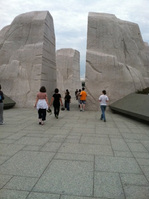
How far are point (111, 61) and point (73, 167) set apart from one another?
8931mm

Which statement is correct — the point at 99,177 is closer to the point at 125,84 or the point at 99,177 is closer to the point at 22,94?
the point at 125,84

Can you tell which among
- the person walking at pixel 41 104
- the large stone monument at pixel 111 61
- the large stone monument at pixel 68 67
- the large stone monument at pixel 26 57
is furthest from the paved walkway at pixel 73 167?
the large stone monument at pixel 68 67

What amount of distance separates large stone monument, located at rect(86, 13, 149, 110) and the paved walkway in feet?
20.3

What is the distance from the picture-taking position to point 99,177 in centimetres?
271

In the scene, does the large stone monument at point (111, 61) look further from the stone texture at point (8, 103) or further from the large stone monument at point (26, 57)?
the stone texture at point (8, 103)

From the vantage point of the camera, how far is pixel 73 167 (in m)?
3.03

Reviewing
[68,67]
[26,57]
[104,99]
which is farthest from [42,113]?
[68,67]

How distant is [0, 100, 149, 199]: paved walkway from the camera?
2.33 m

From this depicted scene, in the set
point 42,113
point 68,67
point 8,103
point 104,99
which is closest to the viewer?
point 42,113

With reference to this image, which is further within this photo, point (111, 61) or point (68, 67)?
point (68, 67)

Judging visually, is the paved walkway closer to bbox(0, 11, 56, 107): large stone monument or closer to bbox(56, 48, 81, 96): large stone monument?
bbox(0, 11, 56, 107): large stone monument

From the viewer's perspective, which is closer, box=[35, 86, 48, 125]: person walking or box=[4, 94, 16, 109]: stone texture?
box=[35, 86, 48, 125]: person walking

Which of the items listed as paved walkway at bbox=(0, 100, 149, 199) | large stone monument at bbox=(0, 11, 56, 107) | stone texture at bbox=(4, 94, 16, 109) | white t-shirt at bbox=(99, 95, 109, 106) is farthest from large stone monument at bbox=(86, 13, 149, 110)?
paved walkway at bbox=(0, 100, 149, 199)

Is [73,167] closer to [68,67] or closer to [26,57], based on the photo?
[26,57]
